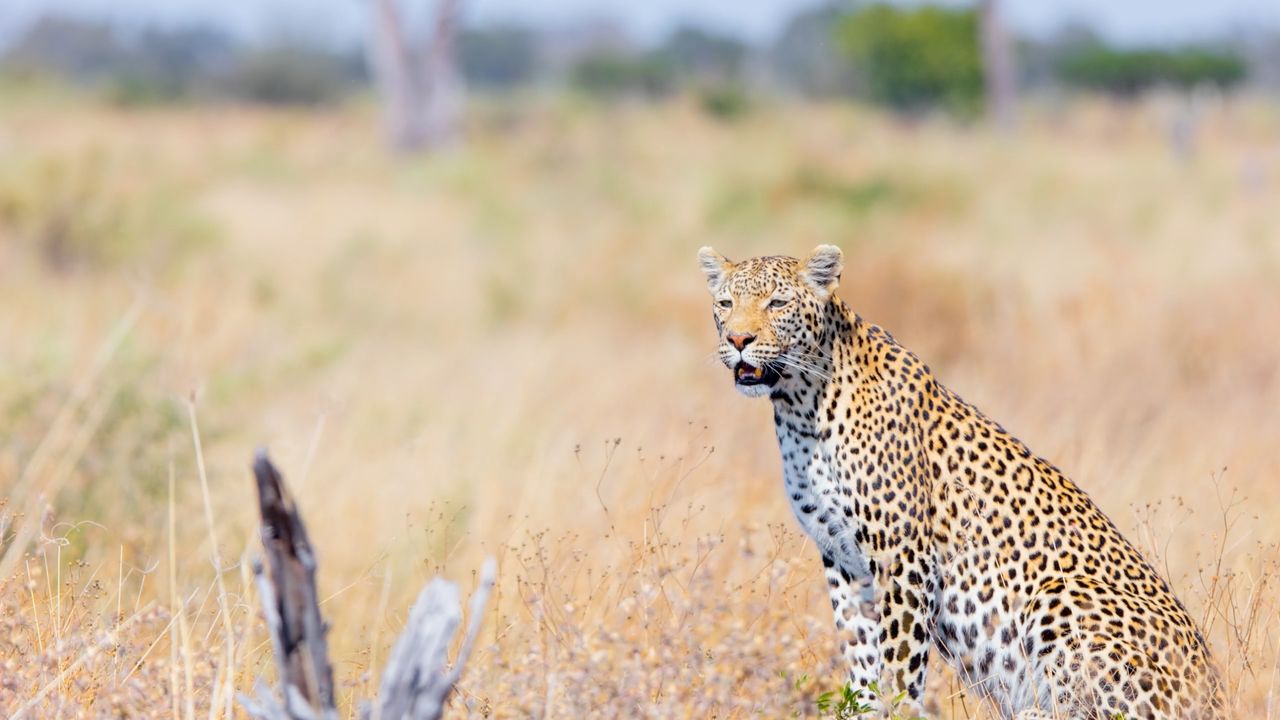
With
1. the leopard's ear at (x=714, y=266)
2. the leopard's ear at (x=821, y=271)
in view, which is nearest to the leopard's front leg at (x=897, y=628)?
the leopard's ear at (x=821, y=271)

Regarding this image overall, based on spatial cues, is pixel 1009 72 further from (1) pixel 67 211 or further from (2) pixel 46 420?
(2) pixel 46 420

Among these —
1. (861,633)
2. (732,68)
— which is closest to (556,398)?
(861,633)

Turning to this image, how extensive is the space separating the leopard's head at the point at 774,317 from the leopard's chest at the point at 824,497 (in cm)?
18

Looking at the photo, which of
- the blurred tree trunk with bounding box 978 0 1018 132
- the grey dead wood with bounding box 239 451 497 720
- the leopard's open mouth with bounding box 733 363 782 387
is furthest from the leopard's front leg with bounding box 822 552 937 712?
the blurred tree trunk with bounding box 978 0 1018 132

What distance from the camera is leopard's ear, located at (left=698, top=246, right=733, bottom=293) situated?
479 cm

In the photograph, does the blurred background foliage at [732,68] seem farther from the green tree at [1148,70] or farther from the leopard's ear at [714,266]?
the leopard's ear at [714,266]

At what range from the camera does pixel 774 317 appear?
453 centimetres

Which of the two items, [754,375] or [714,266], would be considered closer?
[754,375]

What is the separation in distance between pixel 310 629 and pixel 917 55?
4241 cm

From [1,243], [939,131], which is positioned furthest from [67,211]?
[939,131]

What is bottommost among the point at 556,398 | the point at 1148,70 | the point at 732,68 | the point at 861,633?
the point at 732,68

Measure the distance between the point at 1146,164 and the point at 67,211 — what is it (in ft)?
46.2

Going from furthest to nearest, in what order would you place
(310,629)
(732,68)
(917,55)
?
1. (732,68)
2. (917,55)
3. (310,629)

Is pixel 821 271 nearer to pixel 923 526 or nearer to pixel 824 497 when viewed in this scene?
pixel 824 497
